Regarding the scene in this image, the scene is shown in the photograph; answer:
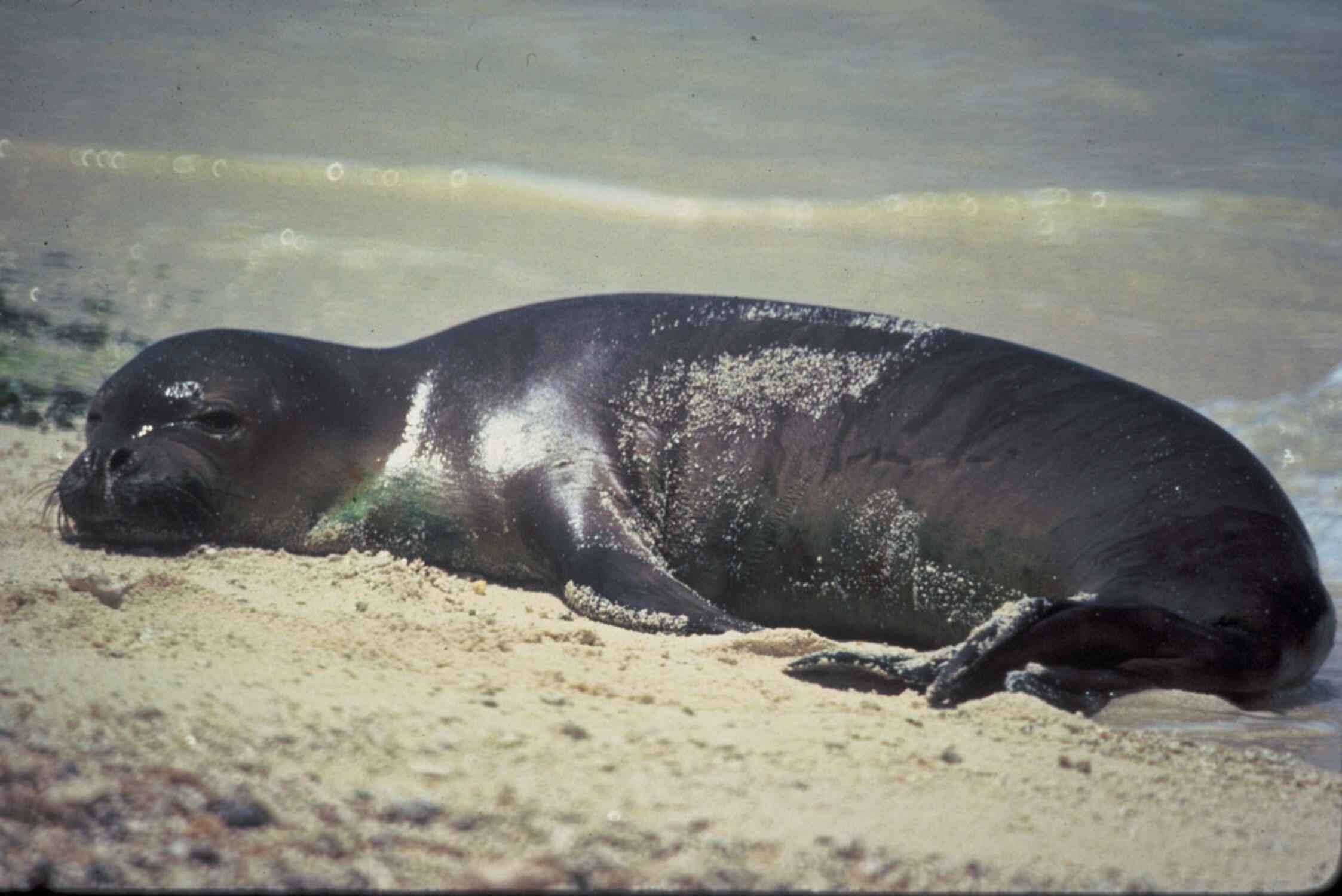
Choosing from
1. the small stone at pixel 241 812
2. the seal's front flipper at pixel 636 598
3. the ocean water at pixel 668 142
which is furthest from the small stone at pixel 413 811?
the ocean water at pixel 668 142

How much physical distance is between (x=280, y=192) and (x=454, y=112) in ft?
4.66

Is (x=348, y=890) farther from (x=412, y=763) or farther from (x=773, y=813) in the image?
(x=773, y=813)

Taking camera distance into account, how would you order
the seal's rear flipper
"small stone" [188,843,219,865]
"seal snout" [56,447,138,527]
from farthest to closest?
1. "seal snout" [56,447,138,527]
2. the seal's rear flipper
3. "small stone" [188,843,219,865]

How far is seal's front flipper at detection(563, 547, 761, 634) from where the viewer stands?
346cm

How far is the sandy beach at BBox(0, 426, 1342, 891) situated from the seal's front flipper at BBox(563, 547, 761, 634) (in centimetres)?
38

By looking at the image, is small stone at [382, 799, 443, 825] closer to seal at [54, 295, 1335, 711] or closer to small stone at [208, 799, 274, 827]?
small stone at [208, 799, 274, 827]

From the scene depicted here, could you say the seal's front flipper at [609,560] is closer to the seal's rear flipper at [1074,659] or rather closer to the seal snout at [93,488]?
the seal's rear flipper at [1074,659]

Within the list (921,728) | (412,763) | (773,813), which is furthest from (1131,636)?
(412,763)

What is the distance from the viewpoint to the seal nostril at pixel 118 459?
4117mm

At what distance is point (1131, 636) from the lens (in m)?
3.08

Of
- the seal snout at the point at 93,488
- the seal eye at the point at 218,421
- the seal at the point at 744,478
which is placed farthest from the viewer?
the seal eye at the point at 218,421

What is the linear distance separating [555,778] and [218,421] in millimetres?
2672

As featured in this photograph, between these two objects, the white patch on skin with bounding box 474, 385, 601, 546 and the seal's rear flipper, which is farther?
the white patch on skin with bounding box 474, 385, 601, 546

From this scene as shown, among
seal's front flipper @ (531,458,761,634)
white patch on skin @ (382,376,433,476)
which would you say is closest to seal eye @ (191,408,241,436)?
white patch on skin @ (382,376,433,476)
